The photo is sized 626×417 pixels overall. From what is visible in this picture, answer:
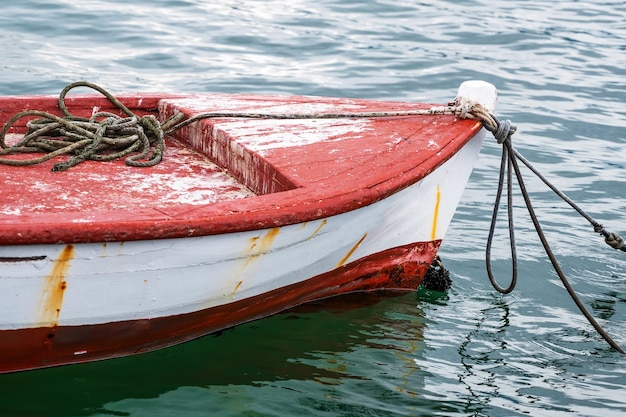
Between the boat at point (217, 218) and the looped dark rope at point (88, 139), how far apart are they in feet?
0.14

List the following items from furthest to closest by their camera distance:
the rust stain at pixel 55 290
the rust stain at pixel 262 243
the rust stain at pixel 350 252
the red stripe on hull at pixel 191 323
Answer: the rust stain at pixel 350 252 < the rust stain at pixel 262 243 < the red stripe on hull at pixel 191 323 < the rust stain at pixel 55 290

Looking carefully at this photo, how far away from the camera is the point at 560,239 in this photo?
573 centimetres

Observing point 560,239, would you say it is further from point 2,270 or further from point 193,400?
point 2,270

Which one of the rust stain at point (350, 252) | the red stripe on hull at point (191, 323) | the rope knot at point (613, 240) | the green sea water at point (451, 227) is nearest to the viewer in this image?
the red stripe on hull at point (191, 323)

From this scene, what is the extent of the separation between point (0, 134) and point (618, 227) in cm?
378

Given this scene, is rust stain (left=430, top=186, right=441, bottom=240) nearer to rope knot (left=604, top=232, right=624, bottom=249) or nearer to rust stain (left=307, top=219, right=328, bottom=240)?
rust stain (left=307, top=219, right=328, bottom=240)

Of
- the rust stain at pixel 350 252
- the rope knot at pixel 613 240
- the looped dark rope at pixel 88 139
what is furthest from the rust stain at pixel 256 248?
the rope knot at pixel 613 240

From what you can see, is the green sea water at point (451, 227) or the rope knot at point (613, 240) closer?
the green sea water at point (451, 227)

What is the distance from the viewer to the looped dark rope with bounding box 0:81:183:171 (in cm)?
436

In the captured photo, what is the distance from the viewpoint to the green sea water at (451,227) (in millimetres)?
3771

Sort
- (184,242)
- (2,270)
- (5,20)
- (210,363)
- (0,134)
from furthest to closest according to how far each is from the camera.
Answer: (5,20), (0,134), (210,363), (184,242), (2,270)

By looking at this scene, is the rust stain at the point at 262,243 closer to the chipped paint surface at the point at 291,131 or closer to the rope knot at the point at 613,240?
the chipped paint surface at the point at 291,131

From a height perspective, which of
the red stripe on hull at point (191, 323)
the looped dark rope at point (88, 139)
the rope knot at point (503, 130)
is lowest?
the red stripe on hull at point (191, 323)

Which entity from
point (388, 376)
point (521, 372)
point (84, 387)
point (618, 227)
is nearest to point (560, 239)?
point (618, 227)
